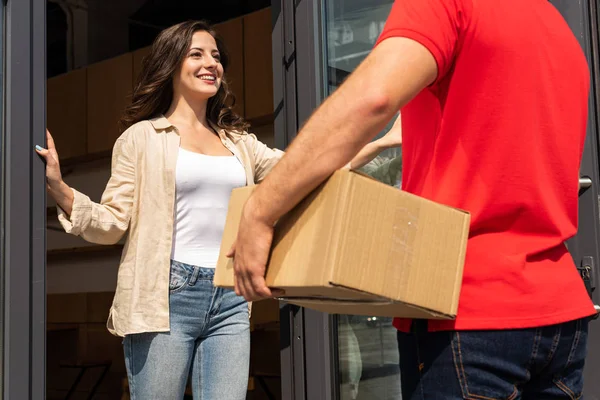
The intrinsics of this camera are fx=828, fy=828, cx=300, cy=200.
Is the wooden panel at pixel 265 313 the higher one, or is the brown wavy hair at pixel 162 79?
the brown wavy hair at pixel 162 79

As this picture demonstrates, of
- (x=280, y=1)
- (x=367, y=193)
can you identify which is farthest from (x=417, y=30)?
(x=280, y=1)

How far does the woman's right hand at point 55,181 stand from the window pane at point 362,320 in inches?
43.4

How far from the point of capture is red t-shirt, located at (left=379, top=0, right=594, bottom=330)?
1335 millimetres

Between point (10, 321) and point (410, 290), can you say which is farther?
point (10, 321)

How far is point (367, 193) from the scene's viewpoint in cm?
130

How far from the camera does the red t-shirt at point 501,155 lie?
52.6 inches

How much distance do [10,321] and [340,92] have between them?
1.49 m

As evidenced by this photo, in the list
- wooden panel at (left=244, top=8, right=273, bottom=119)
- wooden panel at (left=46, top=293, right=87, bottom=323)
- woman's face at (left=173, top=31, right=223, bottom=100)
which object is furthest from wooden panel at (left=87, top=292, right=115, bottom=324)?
woman's face at (left=173, top=31, right=223, bottom=100)

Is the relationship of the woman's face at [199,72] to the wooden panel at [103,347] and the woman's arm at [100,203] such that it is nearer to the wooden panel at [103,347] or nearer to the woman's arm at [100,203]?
the woman's arm at [100,203]

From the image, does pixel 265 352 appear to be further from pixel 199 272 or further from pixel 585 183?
pixel 585 183

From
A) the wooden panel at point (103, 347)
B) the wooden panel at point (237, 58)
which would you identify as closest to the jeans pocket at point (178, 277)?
the wooden panel at point (237, 58)

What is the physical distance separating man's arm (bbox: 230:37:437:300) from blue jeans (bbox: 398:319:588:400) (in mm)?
315

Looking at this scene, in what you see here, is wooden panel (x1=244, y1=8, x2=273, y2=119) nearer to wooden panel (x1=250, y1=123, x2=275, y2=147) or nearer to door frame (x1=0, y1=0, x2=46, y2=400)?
wooden panel (x1=250, y1=123, x2=275, y2=147)

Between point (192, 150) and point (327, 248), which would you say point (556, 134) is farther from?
point (192, 150)
